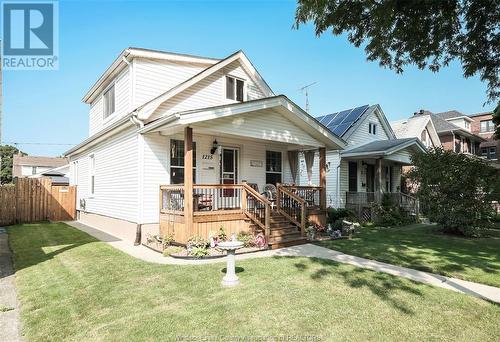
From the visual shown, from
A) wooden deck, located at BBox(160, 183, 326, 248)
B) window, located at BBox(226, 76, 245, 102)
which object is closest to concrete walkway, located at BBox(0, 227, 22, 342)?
wooden deck, located at BBox(160, 183, 326, 248)

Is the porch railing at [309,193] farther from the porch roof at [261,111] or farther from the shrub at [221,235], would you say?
the shrub at [221,235]

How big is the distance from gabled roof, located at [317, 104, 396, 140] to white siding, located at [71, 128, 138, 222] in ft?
36.3

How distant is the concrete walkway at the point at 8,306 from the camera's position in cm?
371

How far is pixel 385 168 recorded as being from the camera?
19781mm

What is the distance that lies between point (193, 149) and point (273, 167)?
4.03m

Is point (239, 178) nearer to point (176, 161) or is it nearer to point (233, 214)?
point (176, 161)

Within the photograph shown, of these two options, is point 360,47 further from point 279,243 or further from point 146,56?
point 146,56

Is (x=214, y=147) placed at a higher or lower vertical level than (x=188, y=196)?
higher

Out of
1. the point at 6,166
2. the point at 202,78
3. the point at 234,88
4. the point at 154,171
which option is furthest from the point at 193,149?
the point at 6,166

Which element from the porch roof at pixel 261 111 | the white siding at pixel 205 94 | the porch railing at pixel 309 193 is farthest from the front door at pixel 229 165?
the porch railing at pixel 309 193

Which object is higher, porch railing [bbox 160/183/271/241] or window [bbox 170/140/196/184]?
window [bbox 170/140/196/184]

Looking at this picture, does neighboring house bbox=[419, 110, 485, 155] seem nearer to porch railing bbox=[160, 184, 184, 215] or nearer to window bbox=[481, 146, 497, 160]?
window bbox=[481, 146, 497, 160]

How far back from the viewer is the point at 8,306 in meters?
4.53

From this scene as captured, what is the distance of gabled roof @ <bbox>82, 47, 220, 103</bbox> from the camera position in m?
10.5
